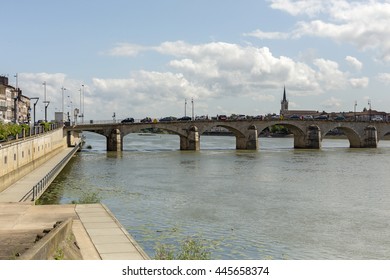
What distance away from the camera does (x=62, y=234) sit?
55.9ft

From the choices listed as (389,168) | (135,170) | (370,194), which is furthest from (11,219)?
(389,168)

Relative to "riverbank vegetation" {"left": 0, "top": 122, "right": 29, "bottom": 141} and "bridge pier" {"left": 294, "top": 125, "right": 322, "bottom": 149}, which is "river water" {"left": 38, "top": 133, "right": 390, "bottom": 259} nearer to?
"riverbank vegetation" {"left": 0, "top": 122, "right": 29, "bottom": 141}

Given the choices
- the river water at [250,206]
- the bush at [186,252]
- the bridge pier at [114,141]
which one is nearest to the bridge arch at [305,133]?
the bridge pier at [114,141]

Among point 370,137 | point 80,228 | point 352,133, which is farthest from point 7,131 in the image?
point 370,137

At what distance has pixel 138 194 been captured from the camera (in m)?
41.2

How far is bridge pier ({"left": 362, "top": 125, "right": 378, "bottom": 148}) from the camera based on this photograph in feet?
402

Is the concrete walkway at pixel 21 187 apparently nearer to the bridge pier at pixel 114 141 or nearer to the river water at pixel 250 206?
the river water at pixel 250 206

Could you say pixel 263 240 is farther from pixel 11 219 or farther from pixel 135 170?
pixel 135 170

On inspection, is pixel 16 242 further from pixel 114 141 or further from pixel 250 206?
pixel 114 141

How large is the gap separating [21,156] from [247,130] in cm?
7037

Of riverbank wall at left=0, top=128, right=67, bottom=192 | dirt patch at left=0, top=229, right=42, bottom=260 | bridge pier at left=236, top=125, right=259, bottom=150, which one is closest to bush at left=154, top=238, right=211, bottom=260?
dirt patch at left=0, top=229, right=42, bottom=260

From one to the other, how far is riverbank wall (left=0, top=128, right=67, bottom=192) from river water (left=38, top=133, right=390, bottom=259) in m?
2.97

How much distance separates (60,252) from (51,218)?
323 inches

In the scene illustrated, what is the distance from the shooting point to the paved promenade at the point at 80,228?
16.9 metres
